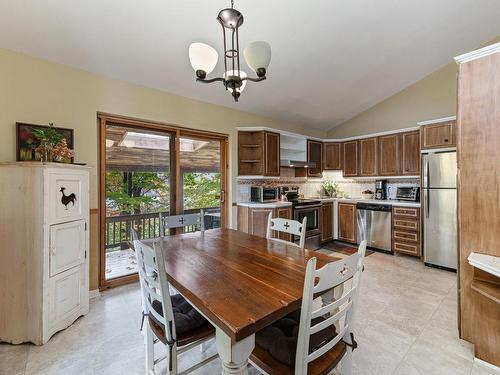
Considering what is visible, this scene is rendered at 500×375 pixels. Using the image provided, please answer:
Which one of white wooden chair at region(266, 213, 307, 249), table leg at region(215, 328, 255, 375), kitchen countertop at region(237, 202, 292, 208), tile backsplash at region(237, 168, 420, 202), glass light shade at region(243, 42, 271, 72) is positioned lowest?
table leg at region(215, 328, 255, 375)

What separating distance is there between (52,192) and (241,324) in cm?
206

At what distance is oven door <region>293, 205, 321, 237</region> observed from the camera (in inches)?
172

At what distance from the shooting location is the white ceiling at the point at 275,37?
2189 mm

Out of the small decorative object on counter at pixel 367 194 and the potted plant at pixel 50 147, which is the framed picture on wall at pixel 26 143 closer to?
the potted plant at pixel 50 147

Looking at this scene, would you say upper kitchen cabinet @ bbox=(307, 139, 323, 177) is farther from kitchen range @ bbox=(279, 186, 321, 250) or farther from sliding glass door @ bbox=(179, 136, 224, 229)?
sliding glass door @ bbox=(179, 136, 224, 229)

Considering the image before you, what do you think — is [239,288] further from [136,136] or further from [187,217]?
[136,136]

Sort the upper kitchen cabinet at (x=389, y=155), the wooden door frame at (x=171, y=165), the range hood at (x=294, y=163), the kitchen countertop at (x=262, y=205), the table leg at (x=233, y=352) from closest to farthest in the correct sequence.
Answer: the table leg at (x=233, y=352) < the wooden door frame at (x=171, y=165) < the kitchen countertop at (x=262, y=205) < the upper kitchen cabinet at (x=389, y=155) < the range hood at (x=294, y=163)

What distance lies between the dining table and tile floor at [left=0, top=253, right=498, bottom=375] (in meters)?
0.81

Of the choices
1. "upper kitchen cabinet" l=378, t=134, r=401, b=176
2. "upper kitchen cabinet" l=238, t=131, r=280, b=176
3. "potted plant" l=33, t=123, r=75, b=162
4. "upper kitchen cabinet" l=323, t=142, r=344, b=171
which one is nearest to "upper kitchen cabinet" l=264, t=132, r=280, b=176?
"upper kitchen cabinet" l=238, t=131, r=280, b=176

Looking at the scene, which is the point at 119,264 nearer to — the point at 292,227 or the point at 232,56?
the point at 292,227

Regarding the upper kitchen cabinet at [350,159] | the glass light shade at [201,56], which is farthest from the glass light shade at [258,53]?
the upper kitchen cabinet at [350,159]

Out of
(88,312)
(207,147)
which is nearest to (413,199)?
(207,147)

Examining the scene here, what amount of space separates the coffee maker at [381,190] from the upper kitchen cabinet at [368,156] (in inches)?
11.7

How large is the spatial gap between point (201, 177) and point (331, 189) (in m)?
3.12
